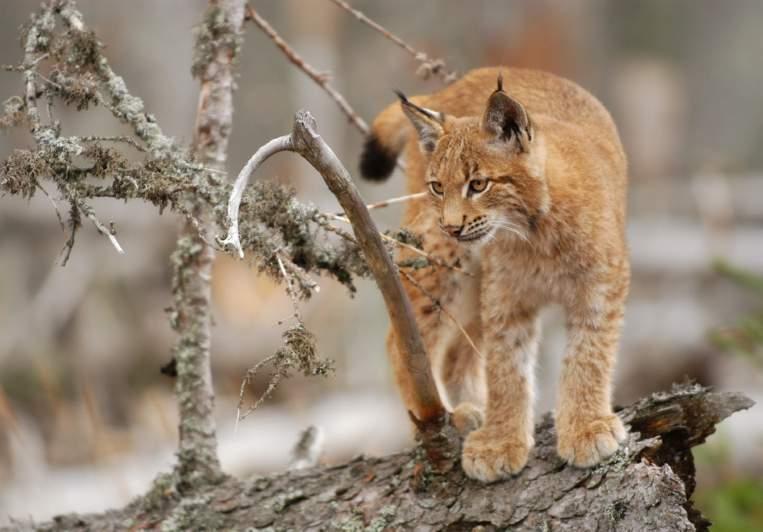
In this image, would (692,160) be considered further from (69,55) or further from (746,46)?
(69,55)

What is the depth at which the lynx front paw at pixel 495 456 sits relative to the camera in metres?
4.14

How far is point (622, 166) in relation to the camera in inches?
196

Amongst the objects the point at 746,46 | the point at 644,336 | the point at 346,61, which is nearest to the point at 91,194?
the point at 644,336

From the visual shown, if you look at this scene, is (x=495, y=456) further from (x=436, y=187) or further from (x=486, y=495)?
(x=436, y=187)

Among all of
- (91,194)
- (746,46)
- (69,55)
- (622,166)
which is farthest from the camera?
(746,46)

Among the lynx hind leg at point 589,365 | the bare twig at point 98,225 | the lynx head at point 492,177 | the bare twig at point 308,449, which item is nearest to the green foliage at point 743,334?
the lynx hind leg at point 589,365

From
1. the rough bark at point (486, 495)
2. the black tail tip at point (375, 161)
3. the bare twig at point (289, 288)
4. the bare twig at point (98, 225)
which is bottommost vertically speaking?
the rough bark at point (486, 495)

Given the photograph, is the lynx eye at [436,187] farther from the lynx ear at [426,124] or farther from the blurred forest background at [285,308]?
the blurred forest background at [285,308]

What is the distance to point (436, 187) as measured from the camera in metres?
4.40

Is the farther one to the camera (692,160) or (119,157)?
(692,160)

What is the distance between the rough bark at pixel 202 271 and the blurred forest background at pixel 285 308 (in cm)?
120

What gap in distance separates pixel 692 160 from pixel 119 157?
18.3m

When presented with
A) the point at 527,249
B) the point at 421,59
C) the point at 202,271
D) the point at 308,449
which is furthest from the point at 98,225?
the point at 308,449

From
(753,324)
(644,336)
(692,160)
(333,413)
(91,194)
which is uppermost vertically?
(692,160)
